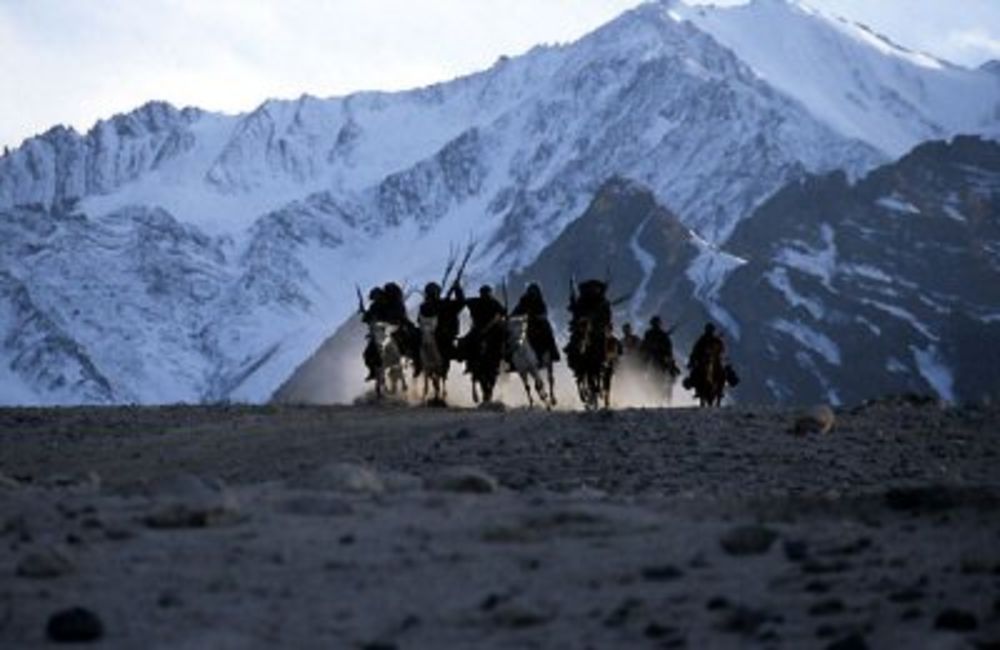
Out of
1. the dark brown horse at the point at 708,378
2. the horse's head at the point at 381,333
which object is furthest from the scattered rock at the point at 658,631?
the dark brown horse at the point at 708,378

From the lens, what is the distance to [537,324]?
114 ft

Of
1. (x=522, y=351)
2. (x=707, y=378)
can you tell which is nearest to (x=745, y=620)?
(x=522, y=351)

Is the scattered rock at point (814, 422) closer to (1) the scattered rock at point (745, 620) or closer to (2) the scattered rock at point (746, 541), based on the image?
(2) the scattered rock at point (746, 541)

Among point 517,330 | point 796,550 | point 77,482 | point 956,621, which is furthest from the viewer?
point 517,330

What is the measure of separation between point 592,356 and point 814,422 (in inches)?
356

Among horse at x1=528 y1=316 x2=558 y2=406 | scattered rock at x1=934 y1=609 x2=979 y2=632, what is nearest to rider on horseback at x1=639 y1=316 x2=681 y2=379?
horse at x1=528 y1=316 x2=558 y2=406

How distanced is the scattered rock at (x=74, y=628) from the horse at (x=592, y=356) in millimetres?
23523

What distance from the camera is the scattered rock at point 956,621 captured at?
956 centimetres

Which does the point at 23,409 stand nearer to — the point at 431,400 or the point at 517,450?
the point at 431,400

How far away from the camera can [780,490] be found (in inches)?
740

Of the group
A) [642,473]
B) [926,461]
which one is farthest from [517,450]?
[926,461]

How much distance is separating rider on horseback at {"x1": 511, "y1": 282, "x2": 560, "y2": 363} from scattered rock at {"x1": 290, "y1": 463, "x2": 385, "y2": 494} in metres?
18.8

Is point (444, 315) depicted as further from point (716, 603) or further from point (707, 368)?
point (716, 603)

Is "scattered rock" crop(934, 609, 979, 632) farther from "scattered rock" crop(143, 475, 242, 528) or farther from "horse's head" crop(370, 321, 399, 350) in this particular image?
"horse's head" crop(370, 321, 399, 350)
